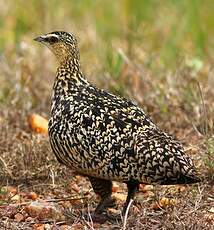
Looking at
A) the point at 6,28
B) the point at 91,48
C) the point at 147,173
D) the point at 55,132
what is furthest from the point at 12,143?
the point at 6,28

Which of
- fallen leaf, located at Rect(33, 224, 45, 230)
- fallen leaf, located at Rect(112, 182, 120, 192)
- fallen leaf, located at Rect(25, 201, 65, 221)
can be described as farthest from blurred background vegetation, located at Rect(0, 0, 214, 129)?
fallen leaf, located at Rect(33, 224, 45, 230)

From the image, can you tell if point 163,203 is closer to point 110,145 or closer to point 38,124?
point 110,145

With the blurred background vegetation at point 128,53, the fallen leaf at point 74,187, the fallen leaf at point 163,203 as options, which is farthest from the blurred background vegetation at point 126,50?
the fallen leaf at point 74,187

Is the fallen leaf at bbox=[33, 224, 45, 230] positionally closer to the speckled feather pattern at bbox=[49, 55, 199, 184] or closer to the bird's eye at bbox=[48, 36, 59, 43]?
the speckled feather pattern at bbox=[49, 55, 199, 184]

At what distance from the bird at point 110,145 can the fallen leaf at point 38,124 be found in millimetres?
1455

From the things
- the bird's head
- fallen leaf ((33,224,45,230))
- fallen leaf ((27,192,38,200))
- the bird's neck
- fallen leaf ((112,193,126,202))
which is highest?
the bird's head

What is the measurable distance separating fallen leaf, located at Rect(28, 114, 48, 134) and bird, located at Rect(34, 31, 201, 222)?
1.45 metres

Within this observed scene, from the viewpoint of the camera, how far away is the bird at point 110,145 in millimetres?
4730

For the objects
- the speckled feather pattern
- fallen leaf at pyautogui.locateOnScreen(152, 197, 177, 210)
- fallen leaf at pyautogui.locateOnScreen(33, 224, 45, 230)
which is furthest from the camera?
fallen leaf at pyautogui.locateOnScreen(152, 197, 177, 210)

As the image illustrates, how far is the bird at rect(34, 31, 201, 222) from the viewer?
4730 millimetres

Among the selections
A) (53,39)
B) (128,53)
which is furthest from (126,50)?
(53,39)

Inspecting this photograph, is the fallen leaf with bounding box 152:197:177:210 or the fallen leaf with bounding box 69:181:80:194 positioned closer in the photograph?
the fallen leaf with bounding box 152:197:177:210

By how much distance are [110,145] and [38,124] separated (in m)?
2.13

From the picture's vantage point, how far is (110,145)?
15.8ft
